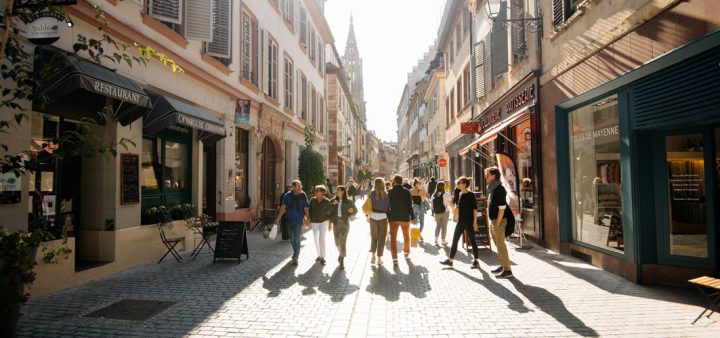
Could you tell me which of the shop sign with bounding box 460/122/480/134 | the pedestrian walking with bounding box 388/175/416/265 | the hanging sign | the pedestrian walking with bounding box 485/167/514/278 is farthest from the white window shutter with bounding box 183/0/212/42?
the shop sign with bounding box 460/122/480/134

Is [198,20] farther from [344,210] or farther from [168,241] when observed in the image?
[344,210]

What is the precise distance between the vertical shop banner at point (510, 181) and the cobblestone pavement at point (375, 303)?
2.41m

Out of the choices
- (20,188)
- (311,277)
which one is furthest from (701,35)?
(20,188)

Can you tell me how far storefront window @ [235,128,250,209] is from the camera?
586 inches

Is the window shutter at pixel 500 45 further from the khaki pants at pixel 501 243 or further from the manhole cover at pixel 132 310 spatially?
the manhole cover at pixel 132 310

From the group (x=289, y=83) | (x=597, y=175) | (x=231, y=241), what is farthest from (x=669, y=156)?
(x=289, y=83)

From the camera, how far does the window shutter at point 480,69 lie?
16016 millimetres

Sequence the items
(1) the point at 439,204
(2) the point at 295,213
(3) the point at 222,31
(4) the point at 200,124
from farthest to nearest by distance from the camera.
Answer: (3) the point at 222,31
(1) the point at 439,204
(4) the point at 200,124
(2) the point at 295,213

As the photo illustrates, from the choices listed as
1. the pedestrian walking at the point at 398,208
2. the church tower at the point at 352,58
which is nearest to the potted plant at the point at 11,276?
the pedestrian walking at the point at 398,208

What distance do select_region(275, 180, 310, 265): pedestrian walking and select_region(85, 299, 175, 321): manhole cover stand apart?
3210mm

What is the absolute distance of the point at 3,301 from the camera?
423 cm

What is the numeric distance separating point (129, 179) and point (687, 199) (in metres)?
9.60

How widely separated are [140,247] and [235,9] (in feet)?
26.4

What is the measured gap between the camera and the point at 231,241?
8883mm
